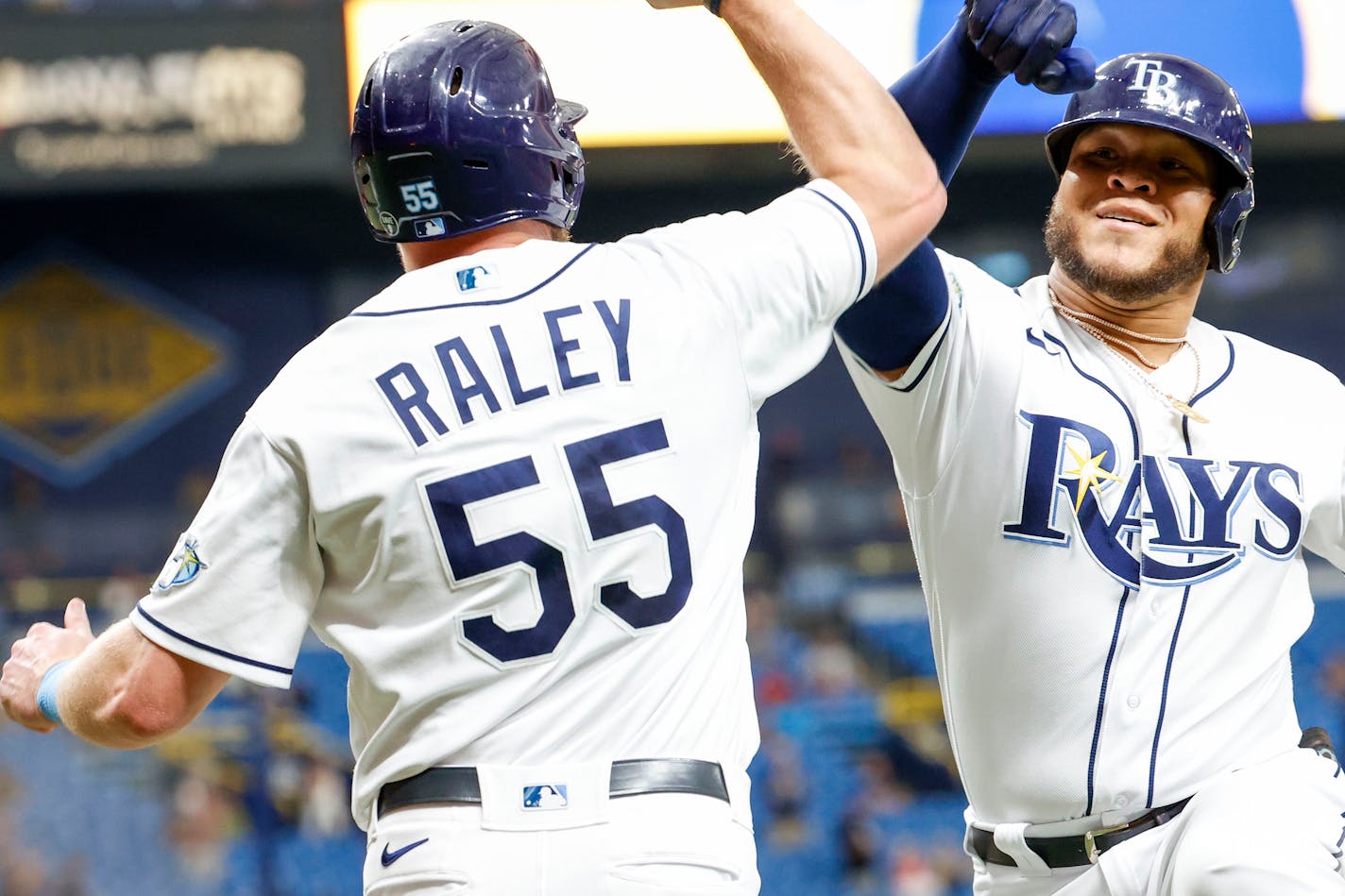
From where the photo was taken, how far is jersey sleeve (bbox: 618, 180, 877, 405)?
2211mm

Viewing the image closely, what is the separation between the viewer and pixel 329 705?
11469mm

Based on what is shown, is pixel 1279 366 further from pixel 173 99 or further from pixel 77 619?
pixel 173 99

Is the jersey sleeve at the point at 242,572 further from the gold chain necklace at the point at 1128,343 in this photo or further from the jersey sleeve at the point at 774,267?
the gold chain necklace at the point at 1128,343

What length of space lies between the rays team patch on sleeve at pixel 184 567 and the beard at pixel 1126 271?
1744 mm

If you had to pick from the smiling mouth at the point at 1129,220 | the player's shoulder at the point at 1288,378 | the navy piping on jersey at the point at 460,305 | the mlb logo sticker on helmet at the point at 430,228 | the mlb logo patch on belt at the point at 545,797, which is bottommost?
the mlb logo patch on belt at the point at 545,797

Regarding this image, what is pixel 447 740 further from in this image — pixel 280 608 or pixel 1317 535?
pixel 1317 535

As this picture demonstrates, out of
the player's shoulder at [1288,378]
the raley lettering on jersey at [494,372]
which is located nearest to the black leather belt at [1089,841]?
the player's shoulder at [1288,378]

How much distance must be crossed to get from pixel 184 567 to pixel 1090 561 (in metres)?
1.64

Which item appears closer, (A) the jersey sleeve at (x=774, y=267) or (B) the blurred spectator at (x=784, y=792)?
(A) the jersey sleeve at (x=774, y=267)

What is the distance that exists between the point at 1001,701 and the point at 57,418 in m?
11.9

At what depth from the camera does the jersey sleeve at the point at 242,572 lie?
6.88ft

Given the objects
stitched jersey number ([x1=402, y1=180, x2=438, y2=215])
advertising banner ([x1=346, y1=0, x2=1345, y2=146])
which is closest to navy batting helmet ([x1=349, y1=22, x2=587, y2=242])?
stitched jersey number ([x1=402, y1=180, x2=438, y2=215])

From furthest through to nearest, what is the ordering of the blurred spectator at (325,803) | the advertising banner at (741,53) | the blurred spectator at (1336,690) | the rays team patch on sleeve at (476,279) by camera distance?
the blurred spectator at (1336,690) < the blurred spectator at (325,803) < the advertising banner at (741,53) < the rays team patch on sleeve at (476,279)

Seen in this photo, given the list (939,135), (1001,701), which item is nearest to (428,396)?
(939,135)
